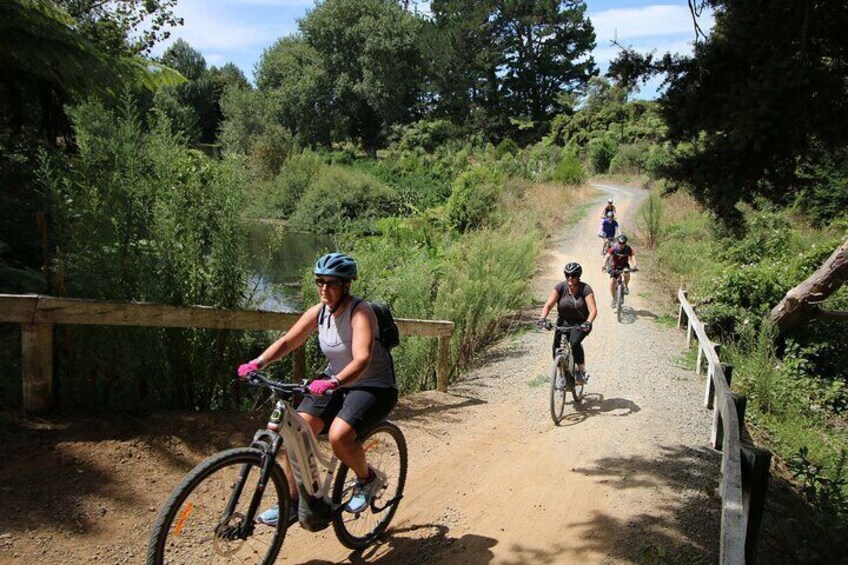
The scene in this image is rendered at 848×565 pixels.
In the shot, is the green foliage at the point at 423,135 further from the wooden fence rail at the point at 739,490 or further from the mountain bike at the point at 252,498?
the mountain bike at the point at 252,498

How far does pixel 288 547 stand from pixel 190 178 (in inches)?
158

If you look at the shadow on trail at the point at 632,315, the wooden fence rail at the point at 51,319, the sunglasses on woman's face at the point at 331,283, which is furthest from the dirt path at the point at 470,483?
the shadow on trail at the point at 632,315

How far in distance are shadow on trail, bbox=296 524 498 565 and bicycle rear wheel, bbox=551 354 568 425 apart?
3308 millimetres

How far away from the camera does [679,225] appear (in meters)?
24.6

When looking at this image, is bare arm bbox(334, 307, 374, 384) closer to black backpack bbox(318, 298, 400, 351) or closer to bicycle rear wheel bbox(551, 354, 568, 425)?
black backpack bbox(318, 298, 400, 351)

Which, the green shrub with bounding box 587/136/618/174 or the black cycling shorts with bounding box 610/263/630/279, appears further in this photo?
the green shrub with bounding box 587/136/618/174

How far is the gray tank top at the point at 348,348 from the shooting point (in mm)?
4195

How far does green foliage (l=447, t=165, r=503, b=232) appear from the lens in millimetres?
25953

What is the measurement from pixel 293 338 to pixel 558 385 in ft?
15.5

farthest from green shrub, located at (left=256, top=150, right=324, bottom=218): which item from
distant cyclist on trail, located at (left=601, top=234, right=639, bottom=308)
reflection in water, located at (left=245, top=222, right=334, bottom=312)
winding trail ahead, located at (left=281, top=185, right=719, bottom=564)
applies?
winding trail ahead, located at (left=281, top=185, right=719, bottom=564)

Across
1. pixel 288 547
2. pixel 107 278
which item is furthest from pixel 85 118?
pixel 288 547

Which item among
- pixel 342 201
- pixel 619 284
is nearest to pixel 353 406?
pixel 619 284

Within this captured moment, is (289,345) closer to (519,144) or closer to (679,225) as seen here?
(679,225)

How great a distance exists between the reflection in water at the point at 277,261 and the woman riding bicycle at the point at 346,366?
2797mm
